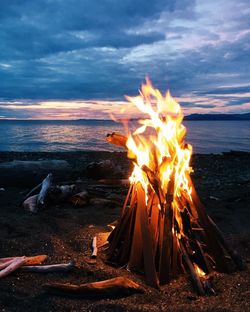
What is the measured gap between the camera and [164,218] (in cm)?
561

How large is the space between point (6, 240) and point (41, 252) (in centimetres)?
78

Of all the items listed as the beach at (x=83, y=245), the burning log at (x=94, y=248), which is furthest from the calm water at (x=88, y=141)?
the burning log at (x=94, y=248)

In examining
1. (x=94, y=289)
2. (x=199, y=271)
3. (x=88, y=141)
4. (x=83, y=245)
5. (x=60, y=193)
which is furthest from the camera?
(x=88, y=141)

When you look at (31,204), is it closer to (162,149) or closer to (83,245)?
(83,245)

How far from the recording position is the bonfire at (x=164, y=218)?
5566 millimetres

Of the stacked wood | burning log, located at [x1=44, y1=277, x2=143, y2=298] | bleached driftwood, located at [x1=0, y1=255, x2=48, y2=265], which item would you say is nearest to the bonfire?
the stacked wood

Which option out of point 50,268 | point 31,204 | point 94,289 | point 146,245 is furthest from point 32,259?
point 31,204

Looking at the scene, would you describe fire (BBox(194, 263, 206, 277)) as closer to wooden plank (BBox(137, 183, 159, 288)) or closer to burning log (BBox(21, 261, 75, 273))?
wooden plank (BBox(137, 183, 159, 288))

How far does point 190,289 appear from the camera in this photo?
514 centimetres

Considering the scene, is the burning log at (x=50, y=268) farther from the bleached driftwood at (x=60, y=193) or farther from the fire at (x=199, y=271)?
the bleached driftwood at (x=60, y=193)

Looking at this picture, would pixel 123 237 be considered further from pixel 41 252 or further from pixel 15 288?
pixel 15 288

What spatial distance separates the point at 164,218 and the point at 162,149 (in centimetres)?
119

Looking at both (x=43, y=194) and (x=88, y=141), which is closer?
(x=43, y=194)

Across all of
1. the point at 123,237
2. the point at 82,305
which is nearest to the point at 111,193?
the point at 123,237
